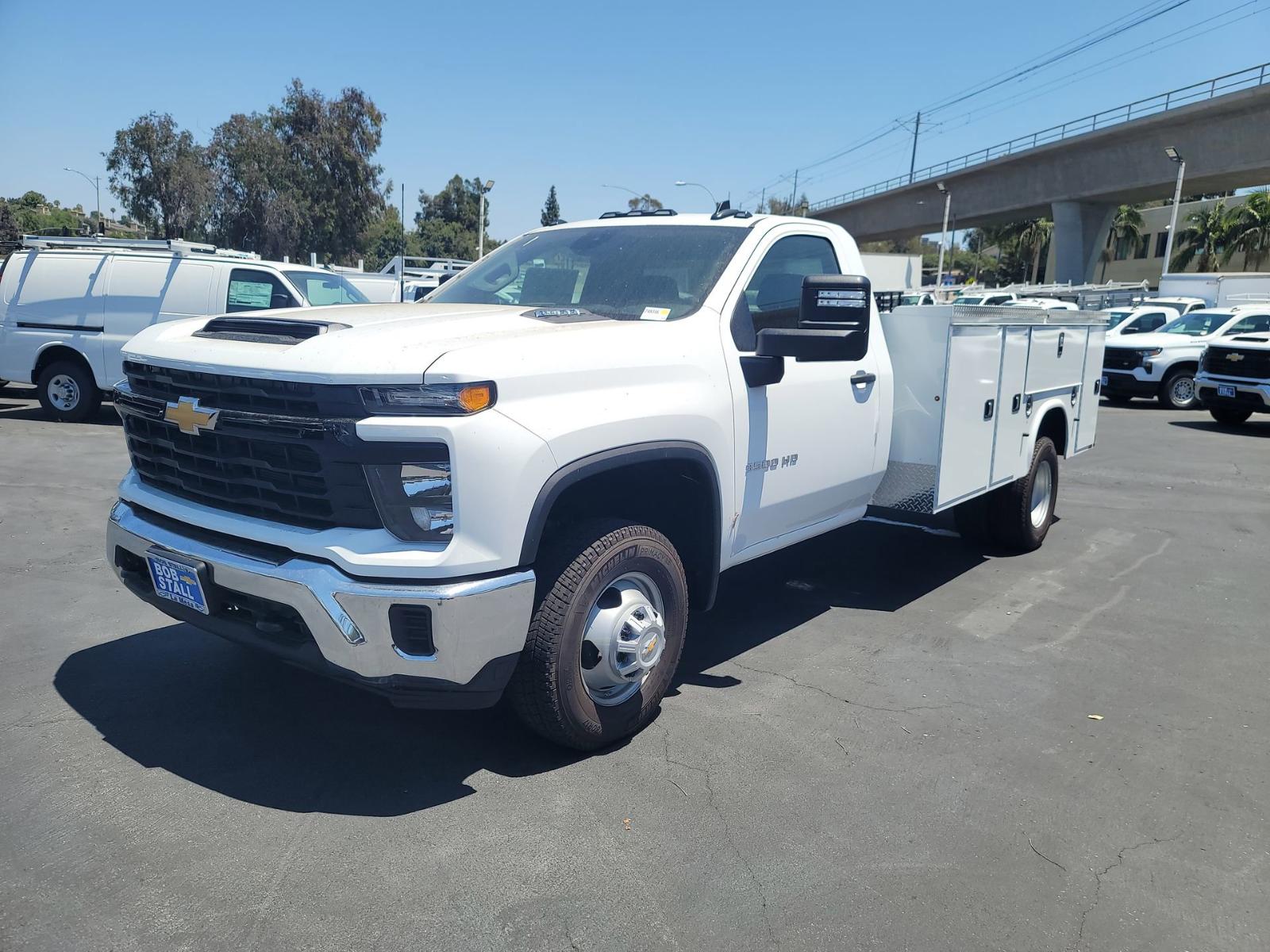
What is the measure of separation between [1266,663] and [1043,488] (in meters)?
2.33

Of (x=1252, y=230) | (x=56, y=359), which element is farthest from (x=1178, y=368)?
(x=1252, y=230)

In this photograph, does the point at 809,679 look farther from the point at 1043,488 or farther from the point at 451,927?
the point at 1043,488

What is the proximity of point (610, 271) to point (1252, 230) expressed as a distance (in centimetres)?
5920

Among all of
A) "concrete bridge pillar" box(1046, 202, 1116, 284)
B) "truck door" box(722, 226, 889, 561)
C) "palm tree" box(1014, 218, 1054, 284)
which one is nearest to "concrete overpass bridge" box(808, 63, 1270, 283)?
"concrete bridge pillar" box(1046, 202, 1116, 284)

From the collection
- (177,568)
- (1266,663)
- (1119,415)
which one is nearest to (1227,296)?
(1119,415)

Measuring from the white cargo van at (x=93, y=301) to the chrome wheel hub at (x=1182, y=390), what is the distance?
1585 cm

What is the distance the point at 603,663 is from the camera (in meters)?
3.49

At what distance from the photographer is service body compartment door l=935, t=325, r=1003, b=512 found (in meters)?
5.11

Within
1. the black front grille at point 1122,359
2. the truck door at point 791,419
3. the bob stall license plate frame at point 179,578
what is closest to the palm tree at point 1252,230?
the black front grille at point 1122,359

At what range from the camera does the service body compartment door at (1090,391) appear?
281 inches

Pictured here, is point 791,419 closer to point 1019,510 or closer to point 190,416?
point 190,416

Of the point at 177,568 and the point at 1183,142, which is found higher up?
the point at 1183,142

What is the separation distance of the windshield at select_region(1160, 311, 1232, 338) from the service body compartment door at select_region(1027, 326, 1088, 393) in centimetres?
1401

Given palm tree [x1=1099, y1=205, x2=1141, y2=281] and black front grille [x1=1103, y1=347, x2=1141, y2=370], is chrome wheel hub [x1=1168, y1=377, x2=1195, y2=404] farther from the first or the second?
palm tree [x1=1099, y1=205, x2=1141, y2=281]
